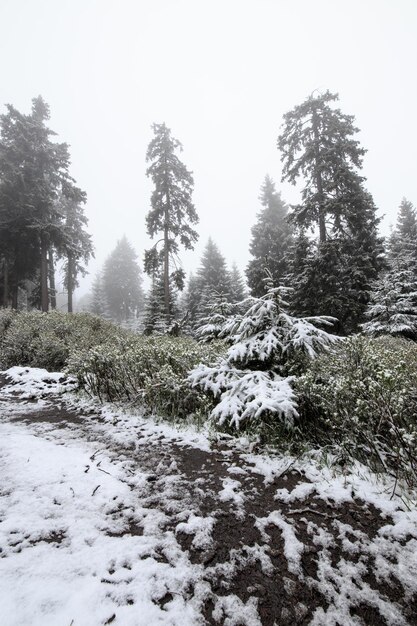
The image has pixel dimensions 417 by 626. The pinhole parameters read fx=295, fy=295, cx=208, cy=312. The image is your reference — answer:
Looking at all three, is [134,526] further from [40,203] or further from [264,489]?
[40,203]

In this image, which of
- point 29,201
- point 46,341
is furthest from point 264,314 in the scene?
point 29,201

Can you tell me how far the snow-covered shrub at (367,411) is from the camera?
113 inches

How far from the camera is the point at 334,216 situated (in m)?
15.2

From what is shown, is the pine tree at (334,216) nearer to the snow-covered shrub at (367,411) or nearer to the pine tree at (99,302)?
the snow-covered shrub at (367,411)

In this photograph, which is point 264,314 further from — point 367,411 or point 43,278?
point 43,278

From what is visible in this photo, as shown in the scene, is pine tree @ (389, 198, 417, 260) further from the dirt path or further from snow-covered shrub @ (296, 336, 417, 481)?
the dirt path

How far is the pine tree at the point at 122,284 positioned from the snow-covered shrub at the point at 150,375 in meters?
41.4

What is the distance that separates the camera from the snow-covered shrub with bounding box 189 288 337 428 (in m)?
3.93

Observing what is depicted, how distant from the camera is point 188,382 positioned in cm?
476

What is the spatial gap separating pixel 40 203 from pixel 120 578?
22.3m

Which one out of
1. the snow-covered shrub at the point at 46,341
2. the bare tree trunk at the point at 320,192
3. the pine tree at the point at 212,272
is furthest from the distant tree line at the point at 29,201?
the bare tree trunk at the point at 320,192

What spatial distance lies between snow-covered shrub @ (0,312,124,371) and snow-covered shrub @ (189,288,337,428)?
18.9 ft

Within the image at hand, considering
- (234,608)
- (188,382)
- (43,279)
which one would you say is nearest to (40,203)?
(43,279)

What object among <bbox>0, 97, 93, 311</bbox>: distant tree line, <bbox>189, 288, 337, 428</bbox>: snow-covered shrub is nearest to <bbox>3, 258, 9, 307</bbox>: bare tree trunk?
<bbox>0, 97, 93, 311</bbox>: distant tree line
